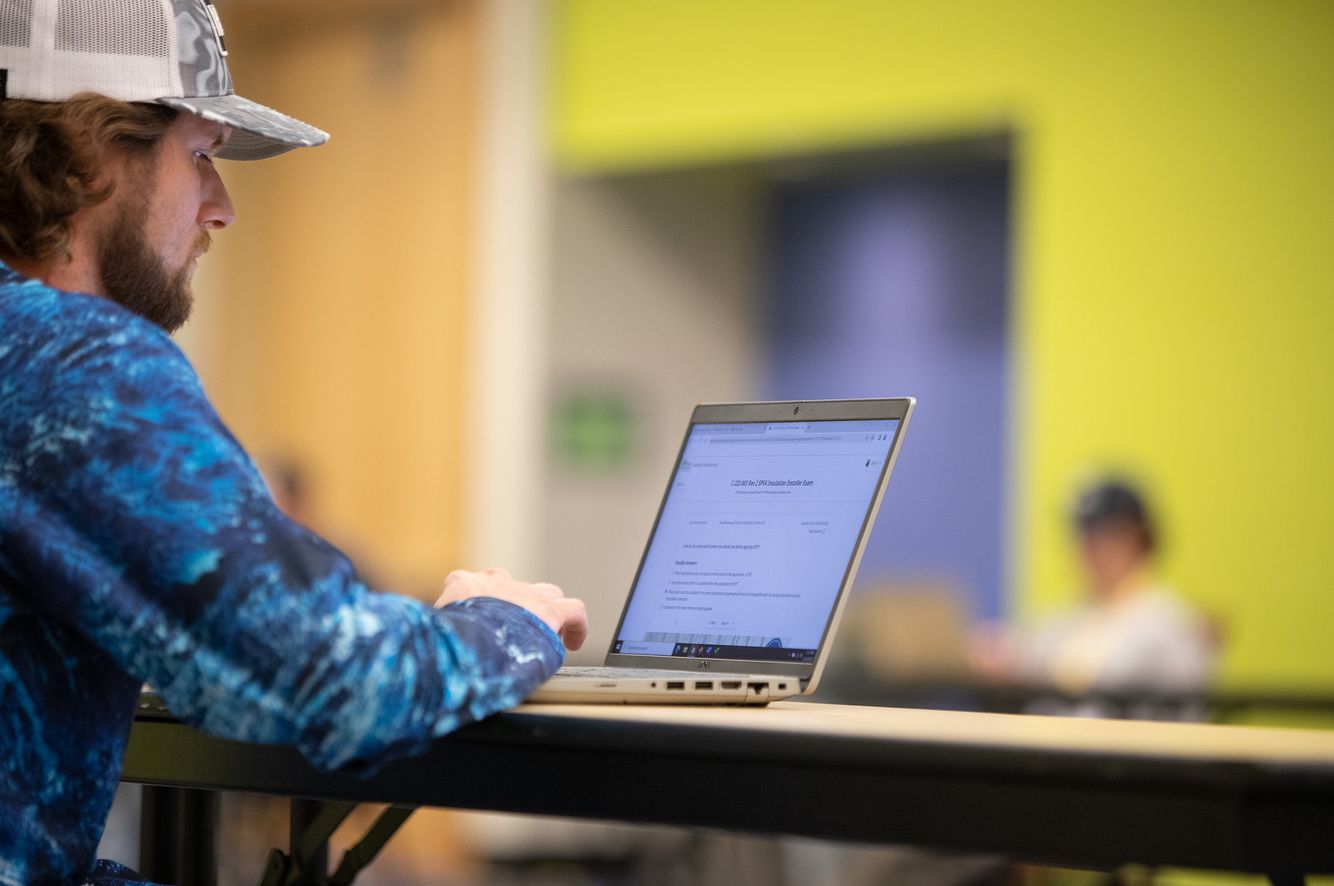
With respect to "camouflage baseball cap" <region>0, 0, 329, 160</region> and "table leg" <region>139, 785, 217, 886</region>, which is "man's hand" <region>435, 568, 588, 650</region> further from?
"table leg" <region>139, 785, 217, 886</region>

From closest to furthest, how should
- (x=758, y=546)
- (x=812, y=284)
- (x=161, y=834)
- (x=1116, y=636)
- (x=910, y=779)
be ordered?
1. (x=910, y=779)
2. (x=758, y=546)
3. (x=161, y=834)
4. (x=1116, y=636)
5. (x=812, y=284)

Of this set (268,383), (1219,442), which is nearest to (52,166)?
(1219,442)

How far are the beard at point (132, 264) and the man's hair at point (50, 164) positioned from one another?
29 millimetres

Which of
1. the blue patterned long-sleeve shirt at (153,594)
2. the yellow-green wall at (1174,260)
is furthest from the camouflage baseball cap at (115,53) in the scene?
the yellow-green wall at (1174,260)

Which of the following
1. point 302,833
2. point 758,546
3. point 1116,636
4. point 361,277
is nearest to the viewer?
point 758,546

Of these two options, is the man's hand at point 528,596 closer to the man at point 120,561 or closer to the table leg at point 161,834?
the man at point 120,561

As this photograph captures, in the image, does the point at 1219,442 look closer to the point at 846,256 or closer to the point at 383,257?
the point at 846,256

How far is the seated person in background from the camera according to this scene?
13.2ft

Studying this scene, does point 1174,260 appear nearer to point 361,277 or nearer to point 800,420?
point 361,277

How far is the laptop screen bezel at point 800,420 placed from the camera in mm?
1479

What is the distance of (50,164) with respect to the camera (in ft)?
4.30

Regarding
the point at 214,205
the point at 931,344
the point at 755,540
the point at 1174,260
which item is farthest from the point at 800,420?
the point at 931,344

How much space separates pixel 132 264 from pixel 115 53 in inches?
6.3

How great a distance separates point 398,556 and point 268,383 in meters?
1.03
